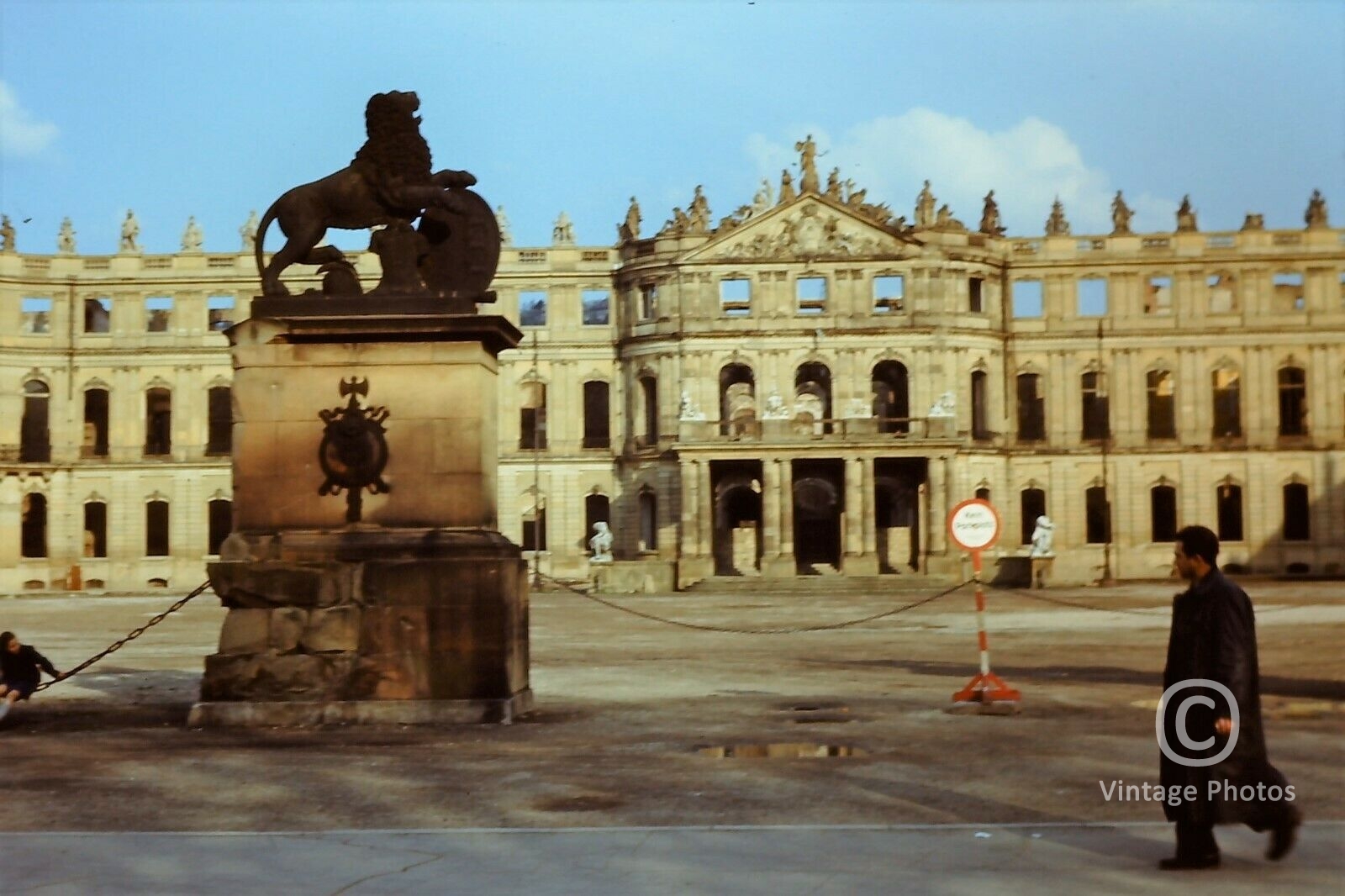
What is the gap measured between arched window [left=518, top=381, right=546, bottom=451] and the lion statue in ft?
184

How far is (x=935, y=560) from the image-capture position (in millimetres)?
61312

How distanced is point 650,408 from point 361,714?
55472 mm

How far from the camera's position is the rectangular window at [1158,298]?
229 feet

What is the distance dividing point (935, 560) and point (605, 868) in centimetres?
5455

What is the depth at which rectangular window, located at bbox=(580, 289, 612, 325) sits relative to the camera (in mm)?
70188

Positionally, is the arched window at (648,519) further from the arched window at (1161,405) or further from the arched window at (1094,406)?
the arched window at (1161,405)

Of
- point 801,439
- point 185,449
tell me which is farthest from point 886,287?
point 185,449

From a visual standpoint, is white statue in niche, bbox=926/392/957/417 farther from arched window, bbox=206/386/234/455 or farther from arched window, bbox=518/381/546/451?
arched window, bbox=206/386/234/455

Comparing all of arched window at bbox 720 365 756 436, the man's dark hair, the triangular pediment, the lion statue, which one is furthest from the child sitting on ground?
the triangular pediment

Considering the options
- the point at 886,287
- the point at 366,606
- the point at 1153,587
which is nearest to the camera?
the point at 366,606

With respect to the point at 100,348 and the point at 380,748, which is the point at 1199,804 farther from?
the point at 100,348

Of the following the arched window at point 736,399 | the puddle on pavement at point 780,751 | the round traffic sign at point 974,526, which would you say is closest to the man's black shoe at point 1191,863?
the puddle on pavement at point 780,751

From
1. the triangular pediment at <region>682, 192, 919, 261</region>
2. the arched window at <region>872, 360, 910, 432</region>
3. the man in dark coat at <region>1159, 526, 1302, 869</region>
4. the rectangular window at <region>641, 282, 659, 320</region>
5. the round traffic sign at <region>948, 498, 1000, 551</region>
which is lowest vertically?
the man in dark coat at <region>1159, 526, 1302, 869</region>

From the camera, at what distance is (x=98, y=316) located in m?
72.1
